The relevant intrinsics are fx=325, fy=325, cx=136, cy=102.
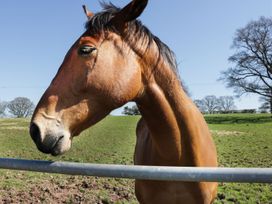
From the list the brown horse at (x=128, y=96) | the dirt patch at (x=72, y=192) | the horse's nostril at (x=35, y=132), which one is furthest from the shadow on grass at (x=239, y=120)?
the horse's nostril at (x=35, y=132)

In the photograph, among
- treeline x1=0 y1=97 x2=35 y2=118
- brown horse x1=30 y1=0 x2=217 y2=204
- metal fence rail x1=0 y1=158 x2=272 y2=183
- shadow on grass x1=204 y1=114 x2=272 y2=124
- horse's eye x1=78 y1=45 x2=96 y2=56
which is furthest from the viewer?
treeline x1=0 y1=97 x2=35 y2=118

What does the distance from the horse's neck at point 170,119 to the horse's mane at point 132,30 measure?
0.14 meters

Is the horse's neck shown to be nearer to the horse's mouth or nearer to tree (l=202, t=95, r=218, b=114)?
the horse's mouth

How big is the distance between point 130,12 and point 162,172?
1170 mm

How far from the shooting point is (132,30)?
238cm

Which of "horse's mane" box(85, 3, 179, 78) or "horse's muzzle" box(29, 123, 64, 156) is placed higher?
"horse's mane" box(85, 3, 179, 78)

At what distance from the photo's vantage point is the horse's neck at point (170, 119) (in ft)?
8.13

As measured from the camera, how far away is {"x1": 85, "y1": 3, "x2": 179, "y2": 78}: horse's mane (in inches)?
88.9

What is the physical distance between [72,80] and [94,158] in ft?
27.3

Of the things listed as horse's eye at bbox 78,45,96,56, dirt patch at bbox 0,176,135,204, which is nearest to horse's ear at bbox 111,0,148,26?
horse's eye at bbox 78,45,96,56

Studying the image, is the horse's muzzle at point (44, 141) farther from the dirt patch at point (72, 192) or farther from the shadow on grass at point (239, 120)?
the shadow on grass at point (239, 120)

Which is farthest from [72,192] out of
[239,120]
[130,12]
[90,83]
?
[239,120]

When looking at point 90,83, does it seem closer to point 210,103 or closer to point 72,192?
point 72,192

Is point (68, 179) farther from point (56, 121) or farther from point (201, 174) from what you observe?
point (201, 174)
